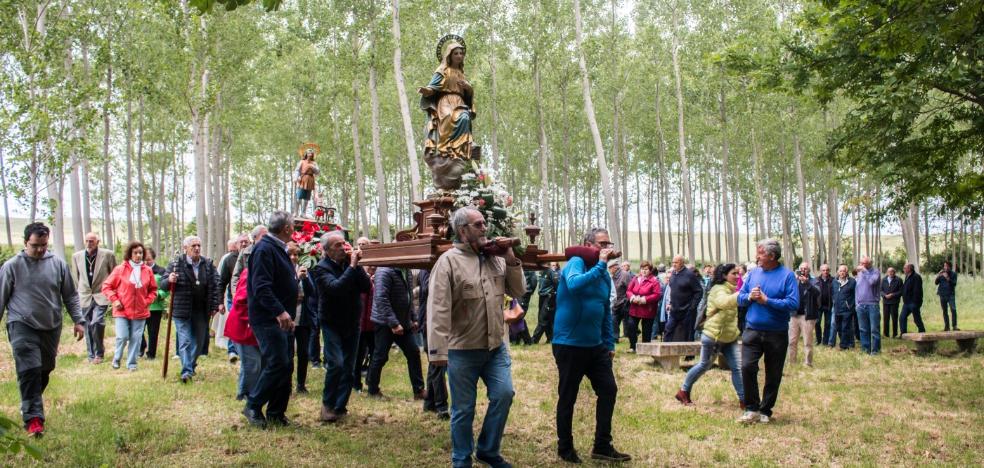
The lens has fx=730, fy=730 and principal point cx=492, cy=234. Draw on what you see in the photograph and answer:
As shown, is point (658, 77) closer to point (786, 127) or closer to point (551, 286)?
point (786, 127)

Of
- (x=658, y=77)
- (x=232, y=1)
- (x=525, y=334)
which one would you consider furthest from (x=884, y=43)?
(x=658, y=77)

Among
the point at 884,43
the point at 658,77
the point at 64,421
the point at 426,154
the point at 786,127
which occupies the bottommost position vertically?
the point at 64,421

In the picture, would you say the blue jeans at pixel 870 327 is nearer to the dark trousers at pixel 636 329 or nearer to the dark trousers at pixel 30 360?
the dark trousers at pixel 636 329

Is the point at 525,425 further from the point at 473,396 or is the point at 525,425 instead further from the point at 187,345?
the point at 187,345

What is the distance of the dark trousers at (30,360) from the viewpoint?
577 centimetres

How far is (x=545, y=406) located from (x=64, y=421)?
180 inches

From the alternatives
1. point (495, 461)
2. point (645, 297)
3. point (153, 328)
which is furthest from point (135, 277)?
point (645, 297)

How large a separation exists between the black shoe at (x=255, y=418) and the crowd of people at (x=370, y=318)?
0.05ft

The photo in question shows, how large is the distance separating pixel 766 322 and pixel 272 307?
15.0 feet

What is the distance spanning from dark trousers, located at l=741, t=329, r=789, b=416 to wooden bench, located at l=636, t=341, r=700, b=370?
3.26m

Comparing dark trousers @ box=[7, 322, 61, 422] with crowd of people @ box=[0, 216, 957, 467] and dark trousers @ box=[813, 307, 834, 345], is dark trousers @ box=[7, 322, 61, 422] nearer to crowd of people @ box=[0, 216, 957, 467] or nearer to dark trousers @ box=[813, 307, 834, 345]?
crowd of people @ box=[0, 216, 957, 467]

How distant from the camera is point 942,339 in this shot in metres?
13.1

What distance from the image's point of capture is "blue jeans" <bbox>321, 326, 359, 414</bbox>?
6.66 metres

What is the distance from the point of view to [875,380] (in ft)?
33.4
